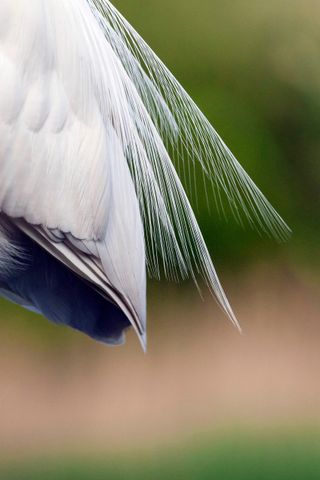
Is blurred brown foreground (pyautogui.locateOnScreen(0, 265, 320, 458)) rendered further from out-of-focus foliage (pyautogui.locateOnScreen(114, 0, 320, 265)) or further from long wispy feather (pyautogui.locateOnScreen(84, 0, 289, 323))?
long wispy feather (pyautogui.locateOnScreen(84, 0, 289, 323))

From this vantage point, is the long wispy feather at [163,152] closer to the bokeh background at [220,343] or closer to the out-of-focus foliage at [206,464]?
the bokeh background at [220,343]

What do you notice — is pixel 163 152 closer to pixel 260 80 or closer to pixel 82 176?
pixel 82 176

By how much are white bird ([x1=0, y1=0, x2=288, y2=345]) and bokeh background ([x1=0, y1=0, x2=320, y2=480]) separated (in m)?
0.40

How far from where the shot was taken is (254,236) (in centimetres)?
141

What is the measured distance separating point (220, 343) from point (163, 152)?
1.68 feet

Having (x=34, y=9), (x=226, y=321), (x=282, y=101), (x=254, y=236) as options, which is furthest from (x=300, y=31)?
(x=34, y=9)

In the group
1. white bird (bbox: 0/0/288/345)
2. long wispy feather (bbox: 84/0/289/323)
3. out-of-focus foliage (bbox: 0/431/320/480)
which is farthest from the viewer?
out-of-focus foliage (bbox: 0/431/320/480)

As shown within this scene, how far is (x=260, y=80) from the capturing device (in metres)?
1.48

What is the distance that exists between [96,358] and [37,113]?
0.70 m

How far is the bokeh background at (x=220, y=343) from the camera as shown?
1.36 m

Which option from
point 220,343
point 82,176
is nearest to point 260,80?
point 220,343

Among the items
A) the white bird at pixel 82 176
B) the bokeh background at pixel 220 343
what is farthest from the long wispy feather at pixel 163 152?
the bokeh background at pixel 220 343

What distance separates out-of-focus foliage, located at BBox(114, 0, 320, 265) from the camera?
1.44m

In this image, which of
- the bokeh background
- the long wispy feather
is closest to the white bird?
the long wispy feather
